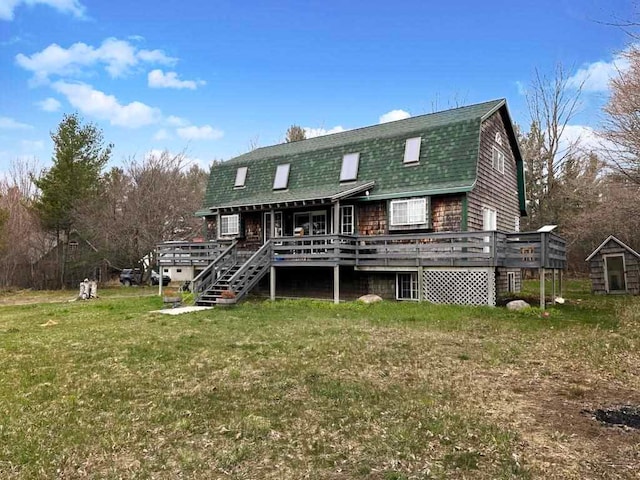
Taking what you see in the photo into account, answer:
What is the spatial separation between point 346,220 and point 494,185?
231 inches

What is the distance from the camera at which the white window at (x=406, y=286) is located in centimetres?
1568

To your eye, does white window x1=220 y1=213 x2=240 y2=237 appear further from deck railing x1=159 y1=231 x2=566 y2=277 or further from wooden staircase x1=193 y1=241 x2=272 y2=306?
deck railing x1=159 y1=231 x2=566 y2=277

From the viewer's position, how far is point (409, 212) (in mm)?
15625

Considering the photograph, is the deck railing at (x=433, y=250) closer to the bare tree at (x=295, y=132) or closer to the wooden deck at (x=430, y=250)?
the wooden deck at (x=430, y=250)

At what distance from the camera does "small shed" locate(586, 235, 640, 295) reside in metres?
18.4

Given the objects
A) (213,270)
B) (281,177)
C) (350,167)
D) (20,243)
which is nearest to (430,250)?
(350,167)

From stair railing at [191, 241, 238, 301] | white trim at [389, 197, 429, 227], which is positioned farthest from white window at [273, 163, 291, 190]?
white trim at [389, 197, 429, 227]

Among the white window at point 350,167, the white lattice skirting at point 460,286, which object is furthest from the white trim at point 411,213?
the white window at point 350,167

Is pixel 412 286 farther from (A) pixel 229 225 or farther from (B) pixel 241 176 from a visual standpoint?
(B) pixel 241 176

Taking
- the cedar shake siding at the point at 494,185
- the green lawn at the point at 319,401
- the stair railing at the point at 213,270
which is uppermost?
the cedar shake siding at the point at 494,185

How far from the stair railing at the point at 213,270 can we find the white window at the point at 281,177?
2.97m

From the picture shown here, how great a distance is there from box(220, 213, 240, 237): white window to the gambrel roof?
2.80 feet

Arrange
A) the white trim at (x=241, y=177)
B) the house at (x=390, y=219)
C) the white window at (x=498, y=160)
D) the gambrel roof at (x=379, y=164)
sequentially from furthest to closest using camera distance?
the white trim at (x=241, y=177)
the white window at (x=498, y=160)
the gambrel roof at (x=379, y=164)
the house at (x=390, y=219)

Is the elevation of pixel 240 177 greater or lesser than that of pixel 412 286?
greater
